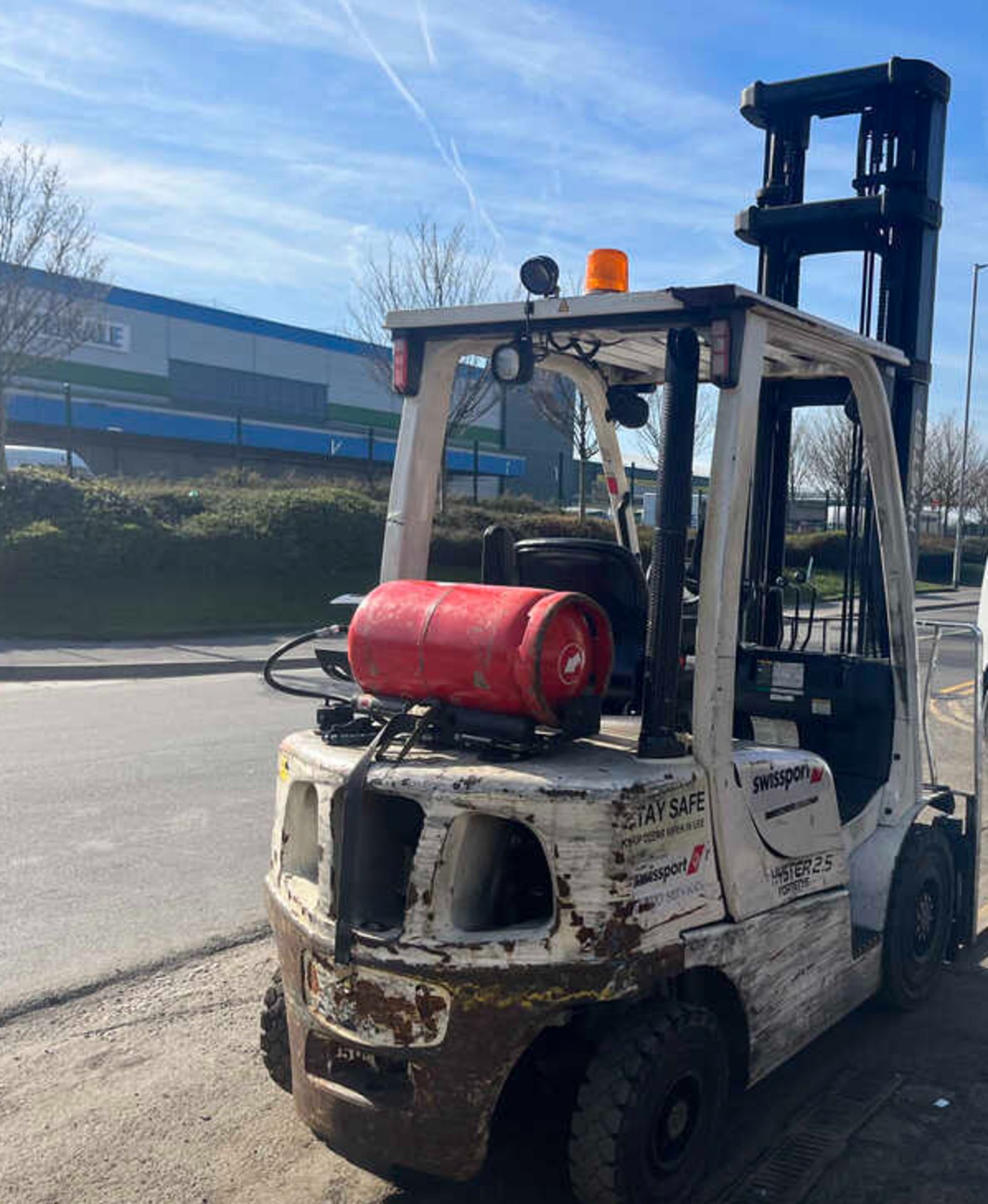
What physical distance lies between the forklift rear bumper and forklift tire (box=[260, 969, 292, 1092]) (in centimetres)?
56

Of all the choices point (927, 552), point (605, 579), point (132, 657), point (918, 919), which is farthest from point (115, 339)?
point (918, 919)

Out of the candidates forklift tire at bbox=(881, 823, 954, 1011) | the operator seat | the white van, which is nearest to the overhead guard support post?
the operator seat

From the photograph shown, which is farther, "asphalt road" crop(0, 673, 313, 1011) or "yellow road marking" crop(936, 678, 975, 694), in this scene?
"yellow road marking" crop(936, 678, 975, 694)

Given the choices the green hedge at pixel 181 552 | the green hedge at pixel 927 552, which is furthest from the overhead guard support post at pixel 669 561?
the green hedge at pixel 927 552

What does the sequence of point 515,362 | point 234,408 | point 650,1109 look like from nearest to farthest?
point 650,1109
point 515,362
point 234,408

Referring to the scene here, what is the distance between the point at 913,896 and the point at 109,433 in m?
31.5

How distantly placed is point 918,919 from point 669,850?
1.89 m

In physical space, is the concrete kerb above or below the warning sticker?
below

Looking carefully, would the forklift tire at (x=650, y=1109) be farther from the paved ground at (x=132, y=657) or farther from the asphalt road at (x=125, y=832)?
the paved ground at (x=132, y=657)

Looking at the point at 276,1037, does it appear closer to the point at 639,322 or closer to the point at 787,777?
the point at 787,777

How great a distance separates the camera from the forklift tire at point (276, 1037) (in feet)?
12.2

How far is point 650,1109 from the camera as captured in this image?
3.09 m

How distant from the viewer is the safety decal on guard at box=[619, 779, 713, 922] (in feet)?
9.96

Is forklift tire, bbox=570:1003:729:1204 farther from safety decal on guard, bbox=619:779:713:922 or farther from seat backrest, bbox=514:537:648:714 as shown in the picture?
seat backrest, bbox=514:537:648:714
